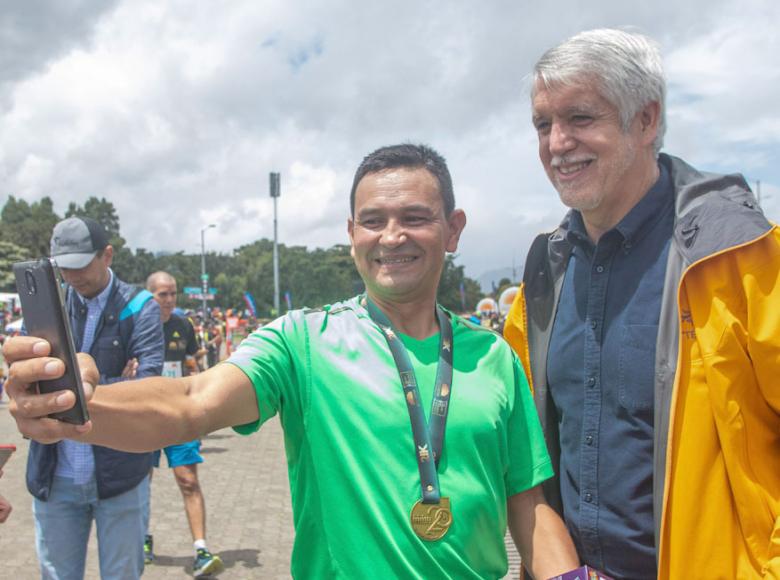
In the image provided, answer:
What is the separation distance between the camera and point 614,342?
7.85ft

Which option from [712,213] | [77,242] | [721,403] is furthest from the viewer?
[77,242]

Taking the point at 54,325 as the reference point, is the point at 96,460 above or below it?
below

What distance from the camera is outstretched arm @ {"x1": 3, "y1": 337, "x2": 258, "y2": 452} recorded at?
4.71ft

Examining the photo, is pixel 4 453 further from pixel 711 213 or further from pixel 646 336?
pixel 711 213

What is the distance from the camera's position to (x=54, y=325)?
1446 mm

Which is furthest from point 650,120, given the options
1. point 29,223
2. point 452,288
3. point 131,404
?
point 452,288

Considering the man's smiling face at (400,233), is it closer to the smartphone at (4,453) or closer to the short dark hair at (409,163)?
the short dark hair at (409,163)

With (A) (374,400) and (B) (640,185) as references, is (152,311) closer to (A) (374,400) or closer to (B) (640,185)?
(A) (374,400)

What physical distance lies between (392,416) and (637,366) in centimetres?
80

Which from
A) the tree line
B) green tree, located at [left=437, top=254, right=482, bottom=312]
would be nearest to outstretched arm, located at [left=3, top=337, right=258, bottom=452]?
the tree line

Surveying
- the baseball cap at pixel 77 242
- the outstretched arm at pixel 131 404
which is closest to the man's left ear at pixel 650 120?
the outstretched arm at pixel 131 404

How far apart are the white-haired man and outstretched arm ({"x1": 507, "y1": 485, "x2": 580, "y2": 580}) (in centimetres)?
15

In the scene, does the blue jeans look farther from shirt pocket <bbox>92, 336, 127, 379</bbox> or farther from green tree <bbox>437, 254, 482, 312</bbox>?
green tree <bbox>437, 254, 482, 312</bbox>

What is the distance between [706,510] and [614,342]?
1.88 feet
